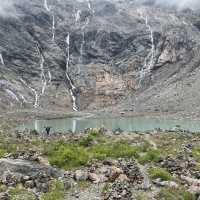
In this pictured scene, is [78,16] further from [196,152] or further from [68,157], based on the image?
[68,157]

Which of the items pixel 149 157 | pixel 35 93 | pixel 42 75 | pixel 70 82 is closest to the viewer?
pixel 149 157

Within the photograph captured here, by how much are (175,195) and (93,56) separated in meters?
156

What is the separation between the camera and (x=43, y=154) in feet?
101

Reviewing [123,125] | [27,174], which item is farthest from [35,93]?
[27,174]

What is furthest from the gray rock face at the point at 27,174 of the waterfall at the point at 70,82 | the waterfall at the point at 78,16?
the waterfall at the point at 78,16

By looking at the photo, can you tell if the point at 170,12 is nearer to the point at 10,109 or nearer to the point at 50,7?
the point at 50,7

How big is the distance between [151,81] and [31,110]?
43.3 metres

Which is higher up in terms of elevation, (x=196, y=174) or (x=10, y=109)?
(x=10, y=109)

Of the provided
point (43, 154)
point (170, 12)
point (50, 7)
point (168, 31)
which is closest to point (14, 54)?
point (50, 7)

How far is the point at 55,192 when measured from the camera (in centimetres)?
2220

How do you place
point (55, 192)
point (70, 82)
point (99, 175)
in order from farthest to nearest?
point (70, 82) < point (99, 175) < point (55, 192)

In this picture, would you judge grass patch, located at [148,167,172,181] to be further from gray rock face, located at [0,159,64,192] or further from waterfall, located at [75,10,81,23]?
→ waterfall, located at [75,10,81,23]

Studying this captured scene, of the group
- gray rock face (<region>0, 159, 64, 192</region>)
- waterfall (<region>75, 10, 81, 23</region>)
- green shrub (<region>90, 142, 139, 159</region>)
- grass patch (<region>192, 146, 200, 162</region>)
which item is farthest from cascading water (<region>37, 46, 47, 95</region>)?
gray rock face (<region>0, 159, 64, 192</region>)

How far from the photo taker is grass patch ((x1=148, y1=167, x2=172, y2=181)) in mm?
24623
